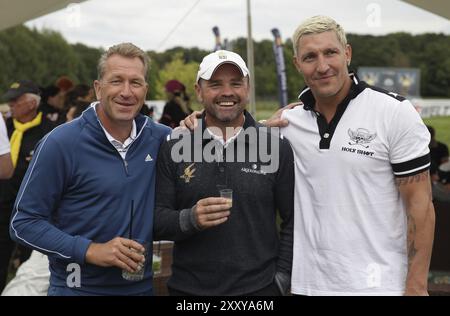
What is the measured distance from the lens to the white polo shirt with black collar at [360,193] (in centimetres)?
219

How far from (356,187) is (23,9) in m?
5.08

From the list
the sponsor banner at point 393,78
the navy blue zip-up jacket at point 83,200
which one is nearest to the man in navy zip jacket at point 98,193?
the navy blue zip-up jacket at point 83,200

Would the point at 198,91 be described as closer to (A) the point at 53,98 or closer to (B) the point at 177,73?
(A) the point at 53,98

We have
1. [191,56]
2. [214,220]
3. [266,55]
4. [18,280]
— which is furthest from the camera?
[191,56]

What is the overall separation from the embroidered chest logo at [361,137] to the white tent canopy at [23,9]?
4.66 m

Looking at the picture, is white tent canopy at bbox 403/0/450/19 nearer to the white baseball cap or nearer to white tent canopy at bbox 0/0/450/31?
white tent canopy at bbox 0/0/450/31

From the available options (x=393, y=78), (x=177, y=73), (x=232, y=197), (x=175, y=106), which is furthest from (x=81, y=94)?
(x=177, y=73)

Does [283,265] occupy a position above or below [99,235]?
below

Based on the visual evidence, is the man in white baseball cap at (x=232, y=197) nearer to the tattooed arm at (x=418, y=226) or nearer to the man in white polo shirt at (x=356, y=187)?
the man in white polo shirt at (x=356, y=187)
